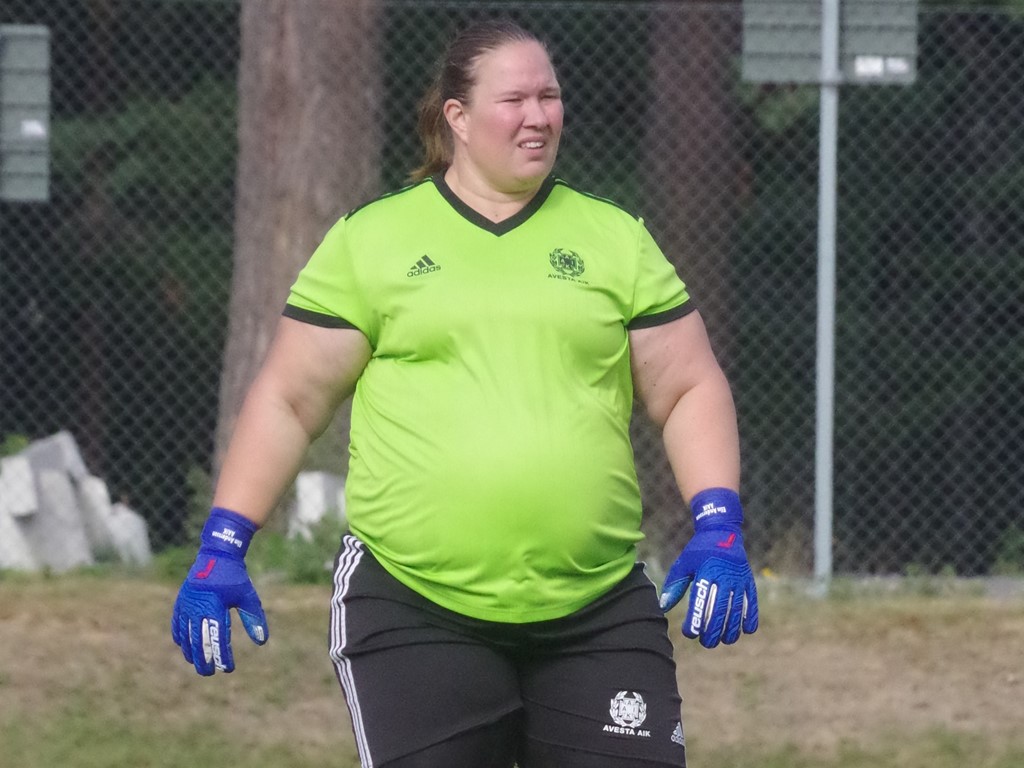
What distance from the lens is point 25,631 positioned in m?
6.94

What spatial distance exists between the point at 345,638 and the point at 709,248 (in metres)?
6.71

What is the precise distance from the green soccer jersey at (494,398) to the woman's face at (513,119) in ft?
0.26

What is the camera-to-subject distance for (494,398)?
10.0 ft

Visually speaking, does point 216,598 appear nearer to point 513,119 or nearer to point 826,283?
point 513,119

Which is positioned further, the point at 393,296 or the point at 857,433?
the point at 857,433

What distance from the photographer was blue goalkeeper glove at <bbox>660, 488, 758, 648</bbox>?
313cm

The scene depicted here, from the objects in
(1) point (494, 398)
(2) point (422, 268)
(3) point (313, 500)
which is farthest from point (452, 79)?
(3) point (313, 500)

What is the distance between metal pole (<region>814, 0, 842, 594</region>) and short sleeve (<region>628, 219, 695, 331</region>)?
4579 mm

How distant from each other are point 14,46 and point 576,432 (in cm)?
559

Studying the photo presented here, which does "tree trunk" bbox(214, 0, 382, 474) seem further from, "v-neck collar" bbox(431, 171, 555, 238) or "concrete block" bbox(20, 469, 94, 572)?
"v-neck collar" bbox(431, 171, 555, 238)

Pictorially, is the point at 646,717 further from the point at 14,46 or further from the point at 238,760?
the point at 14,46

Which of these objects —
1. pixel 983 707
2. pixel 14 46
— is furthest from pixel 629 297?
pixel 14 46

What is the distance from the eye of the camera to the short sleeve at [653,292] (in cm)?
321

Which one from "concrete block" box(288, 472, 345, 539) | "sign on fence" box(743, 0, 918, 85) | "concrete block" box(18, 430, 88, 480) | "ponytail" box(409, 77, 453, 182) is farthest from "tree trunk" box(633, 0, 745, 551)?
"ponytail" box(409, 77, 453, 182)
